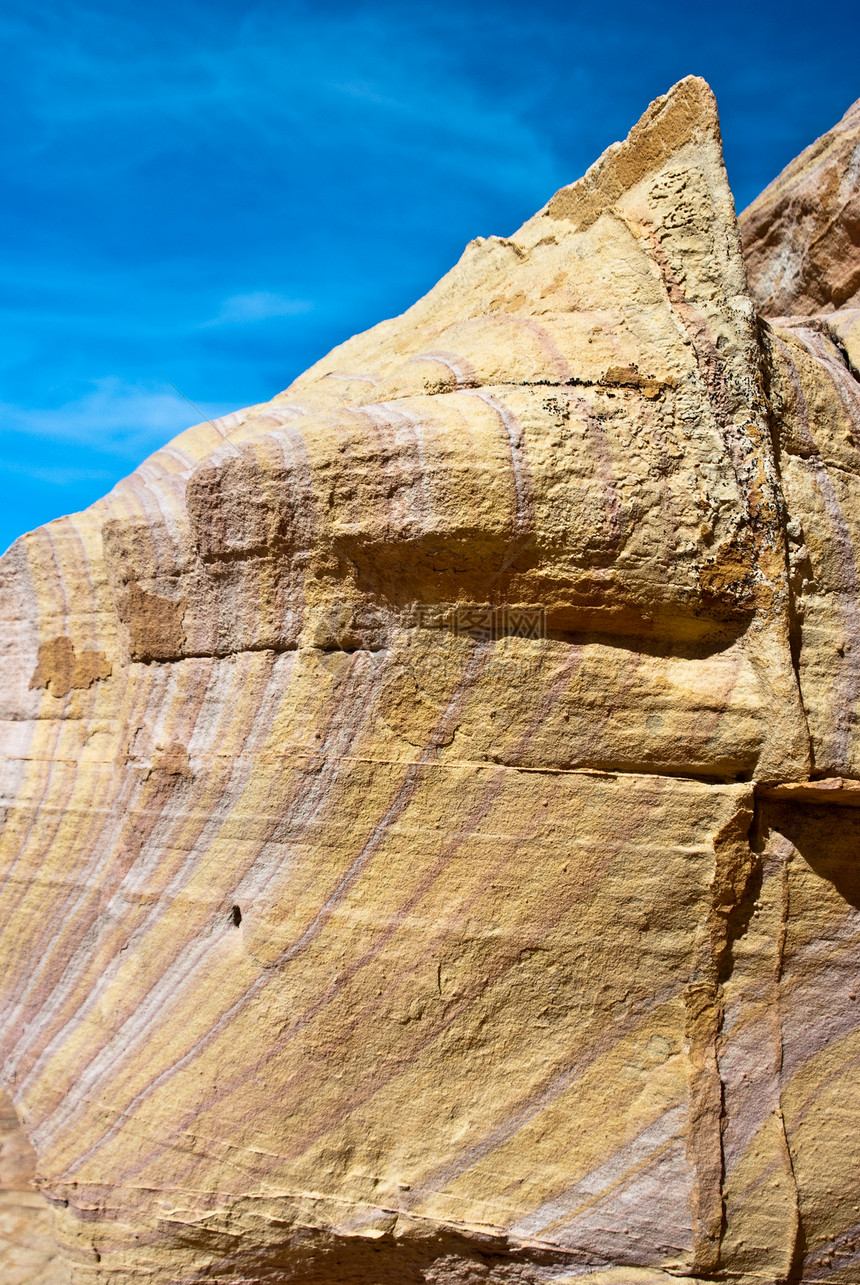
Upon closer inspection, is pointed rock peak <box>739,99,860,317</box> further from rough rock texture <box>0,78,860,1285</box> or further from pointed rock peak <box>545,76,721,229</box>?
rough rock texture <box>0,78,860,1285</box>

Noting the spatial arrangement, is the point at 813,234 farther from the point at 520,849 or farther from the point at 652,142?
the point at 520,849

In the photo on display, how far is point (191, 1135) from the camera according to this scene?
238 centimetres

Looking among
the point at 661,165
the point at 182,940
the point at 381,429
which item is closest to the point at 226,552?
the point at 381,429

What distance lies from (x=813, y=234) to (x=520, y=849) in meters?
3.39

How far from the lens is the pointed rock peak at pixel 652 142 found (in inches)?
103

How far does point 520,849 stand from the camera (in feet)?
7.39

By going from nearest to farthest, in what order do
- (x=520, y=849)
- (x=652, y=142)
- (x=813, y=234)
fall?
(x=520, y=849)
(x=652, y=142)
(x=813, y=234)

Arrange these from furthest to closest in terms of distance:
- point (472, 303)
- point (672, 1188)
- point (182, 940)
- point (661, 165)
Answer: point (472, 303), point (661, 165), point (182, 940), point (672, 1188)

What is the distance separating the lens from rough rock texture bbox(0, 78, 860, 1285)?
2211 mm

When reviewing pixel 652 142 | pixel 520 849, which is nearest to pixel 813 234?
pixel 652 142

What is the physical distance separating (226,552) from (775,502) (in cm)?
138

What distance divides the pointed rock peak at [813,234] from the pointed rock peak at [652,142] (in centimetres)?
146

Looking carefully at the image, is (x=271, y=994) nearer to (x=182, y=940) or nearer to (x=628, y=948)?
(x=182, y=940)

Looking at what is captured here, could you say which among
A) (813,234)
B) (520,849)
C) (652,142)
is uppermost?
(813,234)
